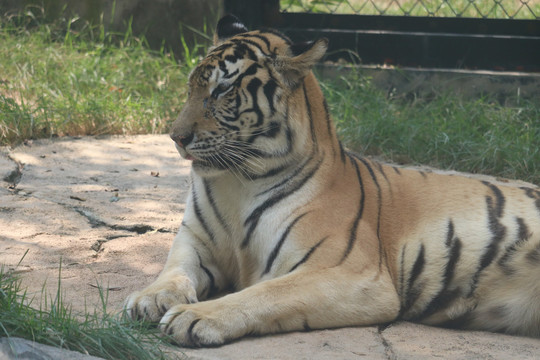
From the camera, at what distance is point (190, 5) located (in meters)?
7.32

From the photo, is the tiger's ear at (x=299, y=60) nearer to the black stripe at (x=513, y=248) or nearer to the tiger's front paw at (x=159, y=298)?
the tiger's front paw at (x=159, y=298)

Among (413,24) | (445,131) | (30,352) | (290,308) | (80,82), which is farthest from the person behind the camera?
(413,24)

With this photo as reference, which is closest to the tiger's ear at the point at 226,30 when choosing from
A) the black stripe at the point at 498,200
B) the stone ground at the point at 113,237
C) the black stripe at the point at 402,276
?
the stone ground at the point at 113,237

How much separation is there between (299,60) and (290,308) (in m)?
0.95

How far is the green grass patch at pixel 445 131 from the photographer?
18.5 ft

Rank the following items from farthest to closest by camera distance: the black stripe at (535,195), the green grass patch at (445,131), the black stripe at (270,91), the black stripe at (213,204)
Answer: the green grass patch at (445,131) → the black stripe at (535,195) → the black stripe at (213,204) → the black stripe at (270,91)

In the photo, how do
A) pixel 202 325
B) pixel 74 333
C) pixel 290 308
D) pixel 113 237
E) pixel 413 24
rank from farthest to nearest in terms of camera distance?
pixel 413 24
pixel 113 237
pixel 290 308
pixel 202 325
pixel 74 333

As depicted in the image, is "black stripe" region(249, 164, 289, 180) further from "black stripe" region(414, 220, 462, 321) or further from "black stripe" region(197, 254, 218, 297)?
"black stripe" region(414, 220, 462, 321)

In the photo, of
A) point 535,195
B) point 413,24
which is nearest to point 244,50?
point 535,195

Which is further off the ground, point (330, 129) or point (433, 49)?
point (433, 49)

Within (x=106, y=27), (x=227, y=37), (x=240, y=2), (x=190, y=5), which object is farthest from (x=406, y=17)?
(x=227, y=37)

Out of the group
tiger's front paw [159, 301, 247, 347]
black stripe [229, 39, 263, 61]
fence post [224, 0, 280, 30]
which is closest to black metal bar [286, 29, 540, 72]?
fence post [224, 0, 280, 30]

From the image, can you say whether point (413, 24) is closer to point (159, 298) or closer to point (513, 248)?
point (513, 248)

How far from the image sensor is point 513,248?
3.15 meters
